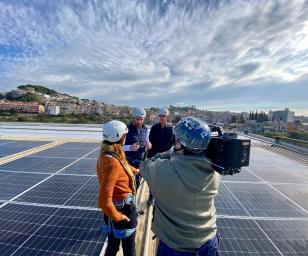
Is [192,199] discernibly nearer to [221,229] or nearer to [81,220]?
[221,229]

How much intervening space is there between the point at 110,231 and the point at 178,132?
1.60 m

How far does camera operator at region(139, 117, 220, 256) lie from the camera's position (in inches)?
62.7

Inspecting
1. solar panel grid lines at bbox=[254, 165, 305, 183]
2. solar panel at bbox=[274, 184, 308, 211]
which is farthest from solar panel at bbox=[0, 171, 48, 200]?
solar panel grid lines at bbox=[254, 165, 305, 183]

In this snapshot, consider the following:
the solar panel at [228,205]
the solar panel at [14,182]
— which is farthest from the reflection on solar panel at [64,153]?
the solar panel at [228,205]

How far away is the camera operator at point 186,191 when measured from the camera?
159 centimetres

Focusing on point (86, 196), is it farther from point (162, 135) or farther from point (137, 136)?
point (162, 135)

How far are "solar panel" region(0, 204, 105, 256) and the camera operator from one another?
170 cm

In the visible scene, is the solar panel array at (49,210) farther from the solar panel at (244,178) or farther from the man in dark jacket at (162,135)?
the solar panel at (244,178)

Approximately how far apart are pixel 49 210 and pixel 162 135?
8.34ft

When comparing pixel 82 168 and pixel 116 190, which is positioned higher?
pixel 116 190

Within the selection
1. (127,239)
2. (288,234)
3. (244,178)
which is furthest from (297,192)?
(127,239)

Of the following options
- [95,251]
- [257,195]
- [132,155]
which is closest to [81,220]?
[95,251]

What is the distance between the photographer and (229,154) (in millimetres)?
1691

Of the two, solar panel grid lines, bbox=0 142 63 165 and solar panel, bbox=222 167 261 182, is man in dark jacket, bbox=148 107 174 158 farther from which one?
solar panel grid lines, bbox=0 142 63 165
